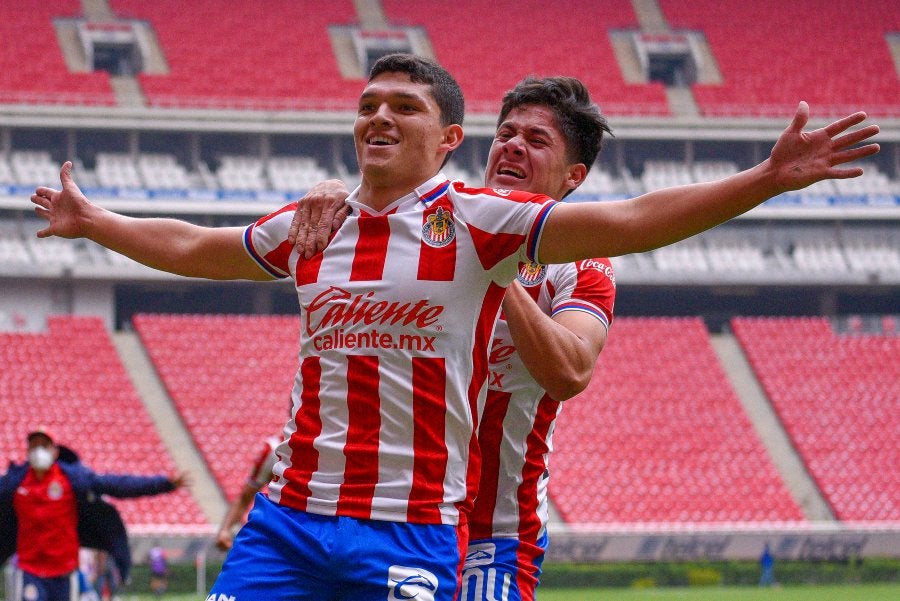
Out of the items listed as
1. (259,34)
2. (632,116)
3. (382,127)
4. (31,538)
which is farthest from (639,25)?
(382,127)

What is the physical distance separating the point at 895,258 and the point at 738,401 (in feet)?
22.5

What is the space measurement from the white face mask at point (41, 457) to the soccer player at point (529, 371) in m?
5.27

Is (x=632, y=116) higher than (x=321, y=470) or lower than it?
higher

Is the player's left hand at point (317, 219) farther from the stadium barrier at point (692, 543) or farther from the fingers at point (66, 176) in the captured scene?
the stadium barrier at point (692, 543)

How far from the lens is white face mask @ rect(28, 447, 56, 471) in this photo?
8.49 m

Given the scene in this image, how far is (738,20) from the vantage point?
36344mm

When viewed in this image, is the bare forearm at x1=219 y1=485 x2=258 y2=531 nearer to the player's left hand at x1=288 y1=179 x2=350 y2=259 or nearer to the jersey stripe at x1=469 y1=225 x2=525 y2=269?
the player's left hand at x1=288 y1=179 x2=350 y2=259

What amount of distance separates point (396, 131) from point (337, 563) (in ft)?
3.60

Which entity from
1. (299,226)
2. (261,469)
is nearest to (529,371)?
(299,226)

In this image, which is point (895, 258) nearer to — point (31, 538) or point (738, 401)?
point (738, 401)

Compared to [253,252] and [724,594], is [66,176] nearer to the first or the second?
[253,252]

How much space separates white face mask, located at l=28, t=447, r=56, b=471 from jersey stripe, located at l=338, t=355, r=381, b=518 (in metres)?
5.86

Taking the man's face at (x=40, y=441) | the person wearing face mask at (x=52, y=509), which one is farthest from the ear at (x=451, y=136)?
the man's face at (x=40, y=441)

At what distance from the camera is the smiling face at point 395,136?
10.9 feet
